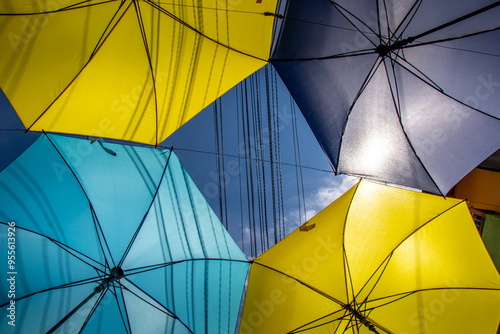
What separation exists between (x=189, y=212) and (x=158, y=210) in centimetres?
41

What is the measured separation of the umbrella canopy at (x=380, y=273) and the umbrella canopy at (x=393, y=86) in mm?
462

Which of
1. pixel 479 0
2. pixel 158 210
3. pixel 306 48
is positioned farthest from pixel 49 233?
pixel 479 0

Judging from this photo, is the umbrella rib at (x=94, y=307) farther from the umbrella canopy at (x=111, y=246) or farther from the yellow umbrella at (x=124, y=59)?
the yellow umbrella at (x=124, y=59)

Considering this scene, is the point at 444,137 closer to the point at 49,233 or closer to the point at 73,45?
the point at 73,45

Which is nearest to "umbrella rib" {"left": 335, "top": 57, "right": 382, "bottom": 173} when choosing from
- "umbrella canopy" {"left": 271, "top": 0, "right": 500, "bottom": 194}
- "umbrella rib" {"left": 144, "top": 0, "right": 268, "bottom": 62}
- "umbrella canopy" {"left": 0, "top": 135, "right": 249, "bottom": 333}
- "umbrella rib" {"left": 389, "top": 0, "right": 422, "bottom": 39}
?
"umbrella canopy" {"left": 271, "top": 0, "right": 500, "bottom": 194}

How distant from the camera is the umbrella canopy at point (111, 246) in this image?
10.1ft

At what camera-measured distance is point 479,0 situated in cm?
324

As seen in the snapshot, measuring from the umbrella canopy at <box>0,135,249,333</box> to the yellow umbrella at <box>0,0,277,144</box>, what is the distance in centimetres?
39

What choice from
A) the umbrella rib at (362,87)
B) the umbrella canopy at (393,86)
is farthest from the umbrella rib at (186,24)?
the umbrella rib at (362,87)

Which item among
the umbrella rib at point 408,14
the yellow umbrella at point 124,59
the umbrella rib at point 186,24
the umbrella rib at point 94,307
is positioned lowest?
the umbrella rib at point 94,307

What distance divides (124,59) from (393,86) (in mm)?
3651

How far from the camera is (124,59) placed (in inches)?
133

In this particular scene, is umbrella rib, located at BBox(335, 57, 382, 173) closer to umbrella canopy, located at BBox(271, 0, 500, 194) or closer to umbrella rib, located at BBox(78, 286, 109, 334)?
umbrella canopy, located at BBox(271, 0, 500, 194)

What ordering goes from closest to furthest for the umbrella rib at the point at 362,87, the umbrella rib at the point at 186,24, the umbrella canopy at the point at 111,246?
1. the umbrella canopy at the point at 111,246
2. the umbrella rib at the point at 186,24
3. the umbrella rib at the point at 362,87
